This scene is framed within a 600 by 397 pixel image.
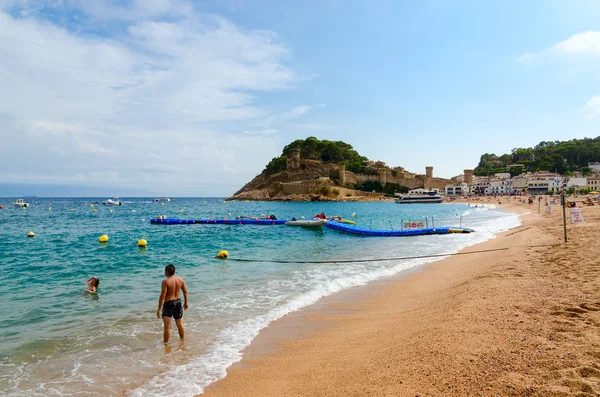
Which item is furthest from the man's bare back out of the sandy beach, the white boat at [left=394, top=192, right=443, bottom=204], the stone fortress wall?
the stone fortress wall

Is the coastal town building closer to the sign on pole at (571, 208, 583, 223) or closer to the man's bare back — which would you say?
the sign on pole at (571, 208, 583, 223)

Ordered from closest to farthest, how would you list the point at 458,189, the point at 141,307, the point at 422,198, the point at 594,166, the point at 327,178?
the point at 141,307
the point at 422,198
the point at 594,166
the point at 327,178
the point at 458,189

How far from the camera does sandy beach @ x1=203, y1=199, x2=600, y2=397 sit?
3.88 meters

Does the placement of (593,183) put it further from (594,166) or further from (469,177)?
(469,177)

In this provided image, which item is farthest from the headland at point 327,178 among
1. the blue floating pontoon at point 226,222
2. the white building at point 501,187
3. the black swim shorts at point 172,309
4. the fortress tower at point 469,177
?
the black swim shorts at point 172,309

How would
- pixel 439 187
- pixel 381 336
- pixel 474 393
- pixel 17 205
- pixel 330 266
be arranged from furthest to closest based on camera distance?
pixel 439 187, pixel 17 205, pixel 330 266, pixel 381 336, pixel 474 393

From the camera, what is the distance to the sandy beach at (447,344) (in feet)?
12.7

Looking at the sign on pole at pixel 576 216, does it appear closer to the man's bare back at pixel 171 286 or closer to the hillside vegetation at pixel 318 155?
the man's bare back at pixel 171 286

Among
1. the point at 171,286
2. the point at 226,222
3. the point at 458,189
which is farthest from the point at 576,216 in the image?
the point at 458,189

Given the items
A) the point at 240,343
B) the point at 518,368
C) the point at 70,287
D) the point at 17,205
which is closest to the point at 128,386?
the point at 240,343

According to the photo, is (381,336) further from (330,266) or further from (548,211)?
(548,211)

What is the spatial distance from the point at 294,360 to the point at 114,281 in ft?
30.0

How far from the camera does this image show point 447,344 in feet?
16.2

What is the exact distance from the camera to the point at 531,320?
5398mm
